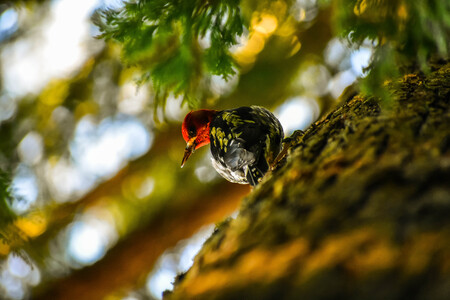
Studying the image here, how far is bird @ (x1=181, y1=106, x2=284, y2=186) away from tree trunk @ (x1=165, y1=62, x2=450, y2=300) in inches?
36.0

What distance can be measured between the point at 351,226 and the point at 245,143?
4.66ft

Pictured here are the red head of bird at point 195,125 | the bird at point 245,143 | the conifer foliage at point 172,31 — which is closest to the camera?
the conifer foliage at point 172,31

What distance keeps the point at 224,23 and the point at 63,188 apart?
10.8 feet

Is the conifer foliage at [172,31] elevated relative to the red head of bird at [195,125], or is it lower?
lower

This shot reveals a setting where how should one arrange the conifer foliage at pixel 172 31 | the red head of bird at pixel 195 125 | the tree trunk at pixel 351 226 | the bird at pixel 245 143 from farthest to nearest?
1. the red head of bird at pixel 195 125
2. the bird at pixel 245 143
3. the conifer foliage at pixel 172 31
4. the tree trunk at pixel 351 226

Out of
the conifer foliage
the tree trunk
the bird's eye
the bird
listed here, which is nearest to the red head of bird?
the bird's eye

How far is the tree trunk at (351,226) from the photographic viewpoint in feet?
2.06

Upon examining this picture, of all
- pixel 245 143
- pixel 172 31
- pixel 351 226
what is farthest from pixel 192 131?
pixel 351 226

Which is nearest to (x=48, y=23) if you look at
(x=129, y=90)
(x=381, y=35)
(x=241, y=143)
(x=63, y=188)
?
(x=129, y=90)

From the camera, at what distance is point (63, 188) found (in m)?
4.12

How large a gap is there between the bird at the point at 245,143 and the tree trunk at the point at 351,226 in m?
0.91

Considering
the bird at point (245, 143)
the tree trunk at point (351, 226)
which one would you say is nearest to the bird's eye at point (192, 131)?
the bird at point (245, 143)

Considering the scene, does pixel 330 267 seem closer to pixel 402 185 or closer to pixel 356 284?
pixel 356 284

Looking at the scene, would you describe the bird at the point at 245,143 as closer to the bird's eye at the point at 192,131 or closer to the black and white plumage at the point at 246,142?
the black and white plumage at the point at 246,142
